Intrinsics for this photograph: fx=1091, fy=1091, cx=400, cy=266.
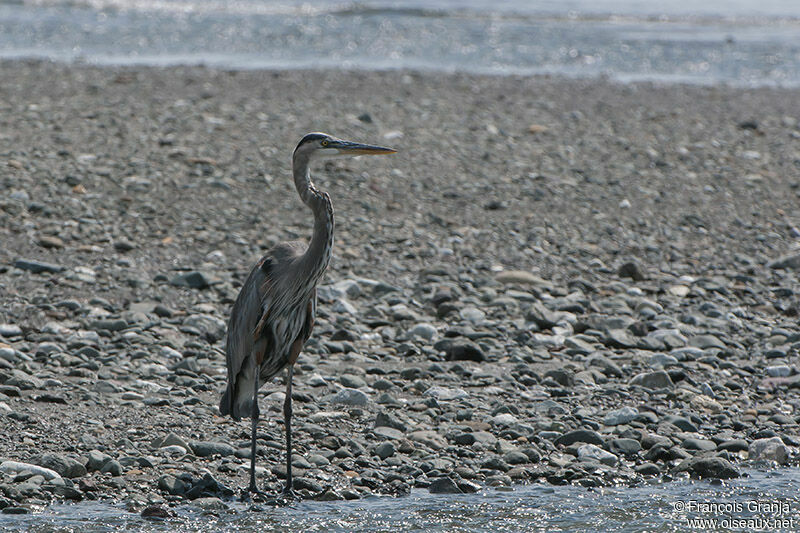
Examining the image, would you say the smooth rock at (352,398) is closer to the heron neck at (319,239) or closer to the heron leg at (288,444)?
the heron leg at (288,444)

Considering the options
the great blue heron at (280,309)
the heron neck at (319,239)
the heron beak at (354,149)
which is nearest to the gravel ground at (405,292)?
the great blue heron at (280,309)

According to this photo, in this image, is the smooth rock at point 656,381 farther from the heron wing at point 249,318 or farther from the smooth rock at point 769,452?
the heron wing at point 249,318

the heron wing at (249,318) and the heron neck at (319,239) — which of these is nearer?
the heron neck at (319,239)

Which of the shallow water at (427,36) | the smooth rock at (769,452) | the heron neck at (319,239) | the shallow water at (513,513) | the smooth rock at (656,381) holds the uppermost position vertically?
the shallow water at (427,36)

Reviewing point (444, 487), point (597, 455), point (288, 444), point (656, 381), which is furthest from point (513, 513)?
point (656, 381)

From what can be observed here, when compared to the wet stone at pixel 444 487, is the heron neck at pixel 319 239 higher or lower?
higher

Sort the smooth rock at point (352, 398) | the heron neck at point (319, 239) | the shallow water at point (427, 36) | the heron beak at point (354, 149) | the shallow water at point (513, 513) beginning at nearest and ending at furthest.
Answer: the shallow water at point (513, 513), the heron neck at point (319, 239), the heron beak at point (354, 149), the smooth rock at point (352, 398), the shallow water at point (427, 36)

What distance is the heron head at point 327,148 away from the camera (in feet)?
20.1

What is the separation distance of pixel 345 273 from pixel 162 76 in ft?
28.3

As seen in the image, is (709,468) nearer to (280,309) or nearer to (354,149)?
(280,309)

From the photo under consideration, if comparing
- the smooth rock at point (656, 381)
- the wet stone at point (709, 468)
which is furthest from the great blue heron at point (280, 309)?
the smooth rock at point (656, 381)

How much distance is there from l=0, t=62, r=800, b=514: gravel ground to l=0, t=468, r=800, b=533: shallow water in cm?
13

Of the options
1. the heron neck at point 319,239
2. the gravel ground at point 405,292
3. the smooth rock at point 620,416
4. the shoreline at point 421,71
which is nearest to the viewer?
the heron neck at point 319,239

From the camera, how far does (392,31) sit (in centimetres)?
2556
